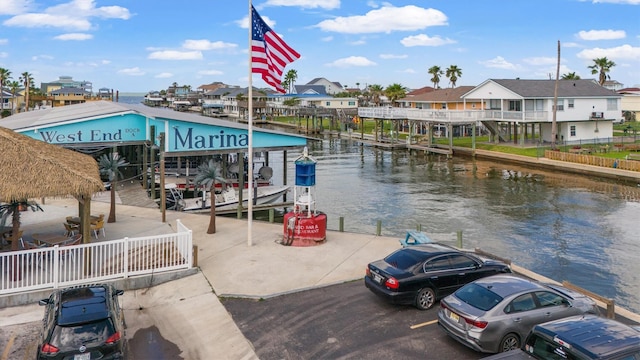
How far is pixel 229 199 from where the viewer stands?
1204 inches

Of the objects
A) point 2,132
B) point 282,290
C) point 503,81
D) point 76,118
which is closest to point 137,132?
point 76,118

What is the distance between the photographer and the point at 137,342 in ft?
37.8

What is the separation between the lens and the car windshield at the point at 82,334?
29.7ft

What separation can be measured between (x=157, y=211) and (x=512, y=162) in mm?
39554

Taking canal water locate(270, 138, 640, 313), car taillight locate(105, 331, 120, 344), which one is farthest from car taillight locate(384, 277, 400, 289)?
canal water locate(270, 138, 640, 313)

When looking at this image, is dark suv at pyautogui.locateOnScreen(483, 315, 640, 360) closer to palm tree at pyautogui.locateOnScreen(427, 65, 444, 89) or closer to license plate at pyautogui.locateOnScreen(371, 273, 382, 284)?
license plate at pyautogui.locateOnScreen(371, 273, 382, 284)

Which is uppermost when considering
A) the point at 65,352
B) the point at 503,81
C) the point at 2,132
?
the point at 503,81

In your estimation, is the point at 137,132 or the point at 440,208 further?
the point at 440,208

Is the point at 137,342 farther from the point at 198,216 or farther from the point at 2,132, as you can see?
the point at 198,216

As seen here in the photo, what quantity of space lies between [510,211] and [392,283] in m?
21.8

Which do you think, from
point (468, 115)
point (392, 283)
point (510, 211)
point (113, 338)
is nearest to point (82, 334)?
point (113, 338)

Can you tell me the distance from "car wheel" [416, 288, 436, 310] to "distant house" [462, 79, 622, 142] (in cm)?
4781

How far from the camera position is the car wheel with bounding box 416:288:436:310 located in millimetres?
13117

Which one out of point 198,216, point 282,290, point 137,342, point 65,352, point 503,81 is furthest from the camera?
point 503,81
